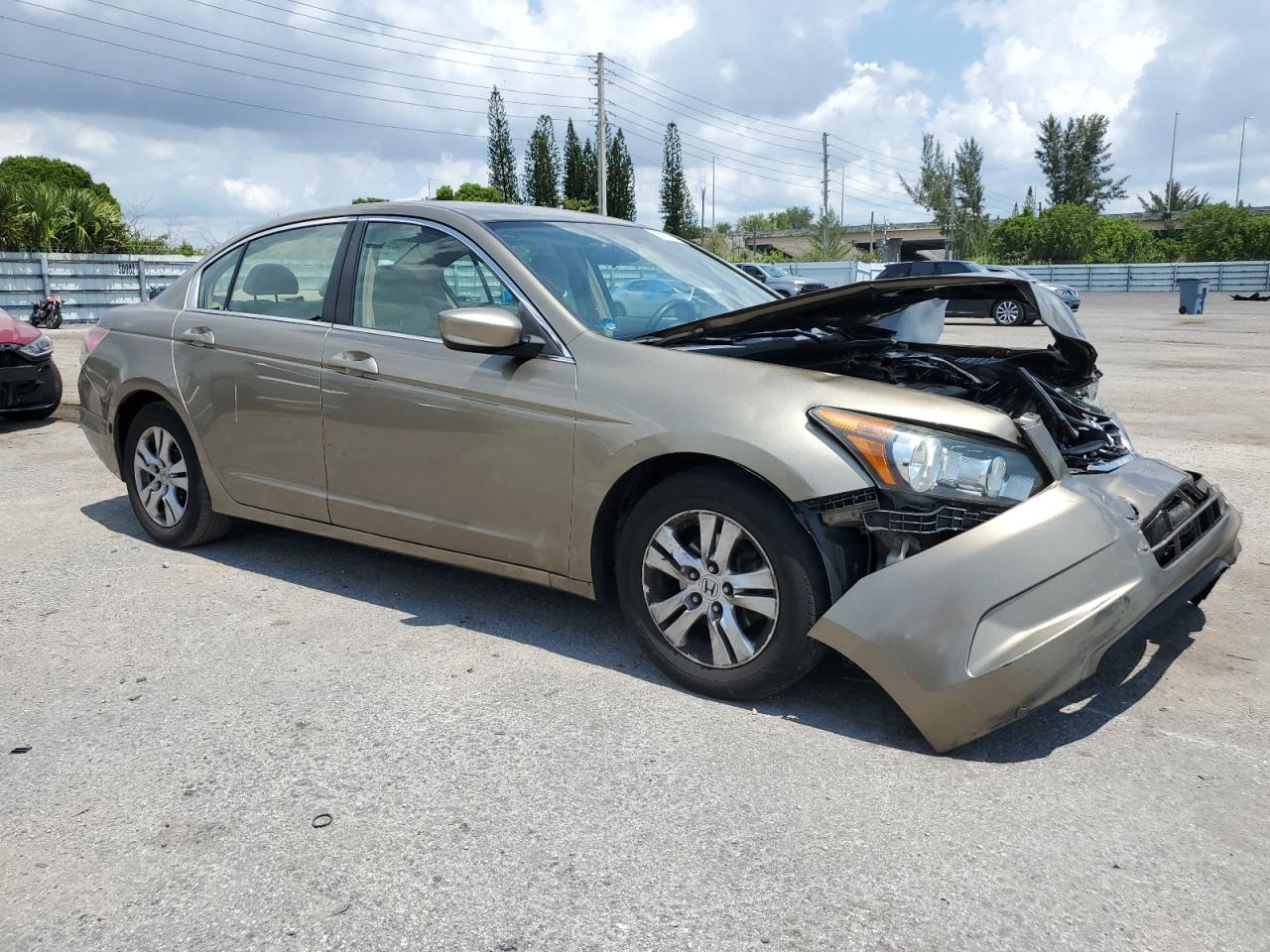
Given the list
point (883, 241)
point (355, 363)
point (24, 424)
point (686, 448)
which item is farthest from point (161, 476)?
point (883, 241)

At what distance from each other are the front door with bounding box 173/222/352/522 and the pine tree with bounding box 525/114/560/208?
243 ft

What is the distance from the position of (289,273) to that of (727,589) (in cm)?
267

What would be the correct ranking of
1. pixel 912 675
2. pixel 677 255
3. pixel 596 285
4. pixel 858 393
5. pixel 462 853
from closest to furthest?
pixel 462 853, pixel 912 675, pixel 858 393, pixel 596 285, pixel 677 255

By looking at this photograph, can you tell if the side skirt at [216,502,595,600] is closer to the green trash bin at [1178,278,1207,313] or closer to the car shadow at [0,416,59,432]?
the car shadow at [0,416,59,432]

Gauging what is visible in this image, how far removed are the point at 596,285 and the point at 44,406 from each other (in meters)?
7.07

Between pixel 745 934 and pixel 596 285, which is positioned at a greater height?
pixel 596 285

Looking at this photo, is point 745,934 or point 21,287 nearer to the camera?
point 745,934

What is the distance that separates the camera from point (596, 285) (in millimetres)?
4285

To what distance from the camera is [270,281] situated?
497 cm

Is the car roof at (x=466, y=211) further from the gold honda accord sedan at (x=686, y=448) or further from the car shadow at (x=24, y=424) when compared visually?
the car shadow at (x=24, y=424)

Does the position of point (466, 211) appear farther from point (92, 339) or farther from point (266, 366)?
point (92, 339)

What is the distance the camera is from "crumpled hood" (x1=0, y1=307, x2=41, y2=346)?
351 inches

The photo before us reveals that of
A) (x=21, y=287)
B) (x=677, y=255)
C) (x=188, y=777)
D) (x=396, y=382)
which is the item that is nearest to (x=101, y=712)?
(x=188, y=777)

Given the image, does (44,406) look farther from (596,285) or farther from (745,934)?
(745,934)
